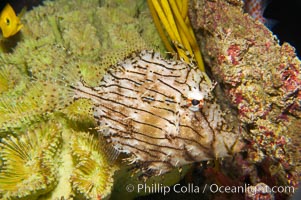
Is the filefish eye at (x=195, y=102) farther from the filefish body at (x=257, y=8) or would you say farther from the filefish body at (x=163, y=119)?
the filefish body at (x=257, y=8)

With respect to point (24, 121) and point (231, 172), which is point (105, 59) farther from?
point (231, 172)

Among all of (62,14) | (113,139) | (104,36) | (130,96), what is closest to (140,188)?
(113,139)

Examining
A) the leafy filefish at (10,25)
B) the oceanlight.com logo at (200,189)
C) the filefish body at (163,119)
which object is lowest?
the oceanlight.com logo at (200,189)

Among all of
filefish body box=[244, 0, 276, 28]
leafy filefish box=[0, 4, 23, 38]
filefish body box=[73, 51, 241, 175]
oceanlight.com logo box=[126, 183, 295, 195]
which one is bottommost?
oceanlight.com logo box=[126, 183, 295, 195]

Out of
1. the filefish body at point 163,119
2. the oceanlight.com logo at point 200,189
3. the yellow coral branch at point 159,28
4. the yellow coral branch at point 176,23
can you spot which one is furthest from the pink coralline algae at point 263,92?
the yellow coral branch at point 159,28

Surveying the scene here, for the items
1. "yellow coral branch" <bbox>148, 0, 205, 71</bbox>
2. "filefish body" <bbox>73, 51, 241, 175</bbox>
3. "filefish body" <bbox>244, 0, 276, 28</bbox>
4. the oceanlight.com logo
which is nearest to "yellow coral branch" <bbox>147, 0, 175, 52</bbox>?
"yellow coral branch" <bbox>148, 0, 205, 71</bbox>

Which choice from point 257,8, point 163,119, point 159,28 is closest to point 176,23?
point 159,28

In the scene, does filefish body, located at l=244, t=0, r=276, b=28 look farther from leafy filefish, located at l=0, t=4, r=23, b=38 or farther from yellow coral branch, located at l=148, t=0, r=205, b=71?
leafy filefish, located at l=0, t=4, r=23, b=38
